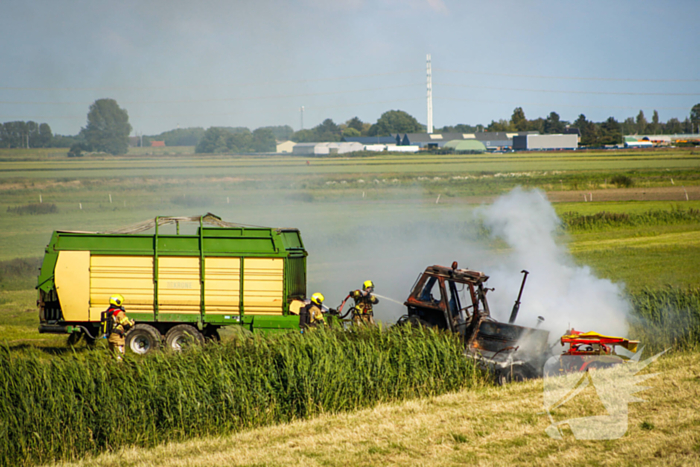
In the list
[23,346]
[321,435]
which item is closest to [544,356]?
[321,435]

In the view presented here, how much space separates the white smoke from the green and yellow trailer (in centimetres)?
597

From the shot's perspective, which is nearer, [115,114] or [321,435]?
[321,435]

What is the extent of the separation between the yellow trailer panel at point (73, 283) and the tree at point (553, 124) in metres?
118

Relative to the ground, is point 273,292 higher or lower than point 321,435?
higher

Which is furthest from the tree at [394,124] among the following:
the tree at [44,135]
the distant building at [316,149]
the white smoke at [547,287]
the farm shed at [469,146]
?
the white smoke at [547,287]

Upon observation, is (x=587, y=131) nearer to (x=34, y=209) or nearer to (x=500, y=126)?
(x=500, y=126)

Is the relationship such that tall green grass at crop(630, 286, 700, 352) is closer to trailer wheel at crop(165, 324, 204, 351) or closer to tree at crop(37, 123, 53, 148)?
trailer wheel at crop(165, 324, 204, 351)

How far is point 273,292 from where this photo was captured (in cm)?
1376

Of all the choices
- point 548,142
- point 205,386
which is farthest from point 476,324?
point 548,142

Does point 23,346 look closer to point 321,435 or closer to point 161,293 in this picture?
point 161,293

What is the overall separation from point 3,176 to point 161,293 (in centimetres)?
5115

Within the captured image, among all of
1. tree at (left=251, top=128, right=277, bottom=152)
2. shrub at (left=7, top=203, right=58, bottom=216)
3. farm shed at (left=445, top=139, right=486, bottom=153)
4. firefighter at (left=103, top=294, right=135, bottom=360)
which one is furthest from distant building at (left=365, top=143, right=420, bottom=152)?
firefighter at (left=103, top=294, right=135, bottom=360)

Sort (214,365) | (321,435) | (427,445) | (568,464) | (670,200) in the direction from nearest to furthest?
(568,464) → (427,445) → (321,435) → (214,365) → (670,200)

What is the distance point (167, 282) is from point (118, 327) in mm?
1757
